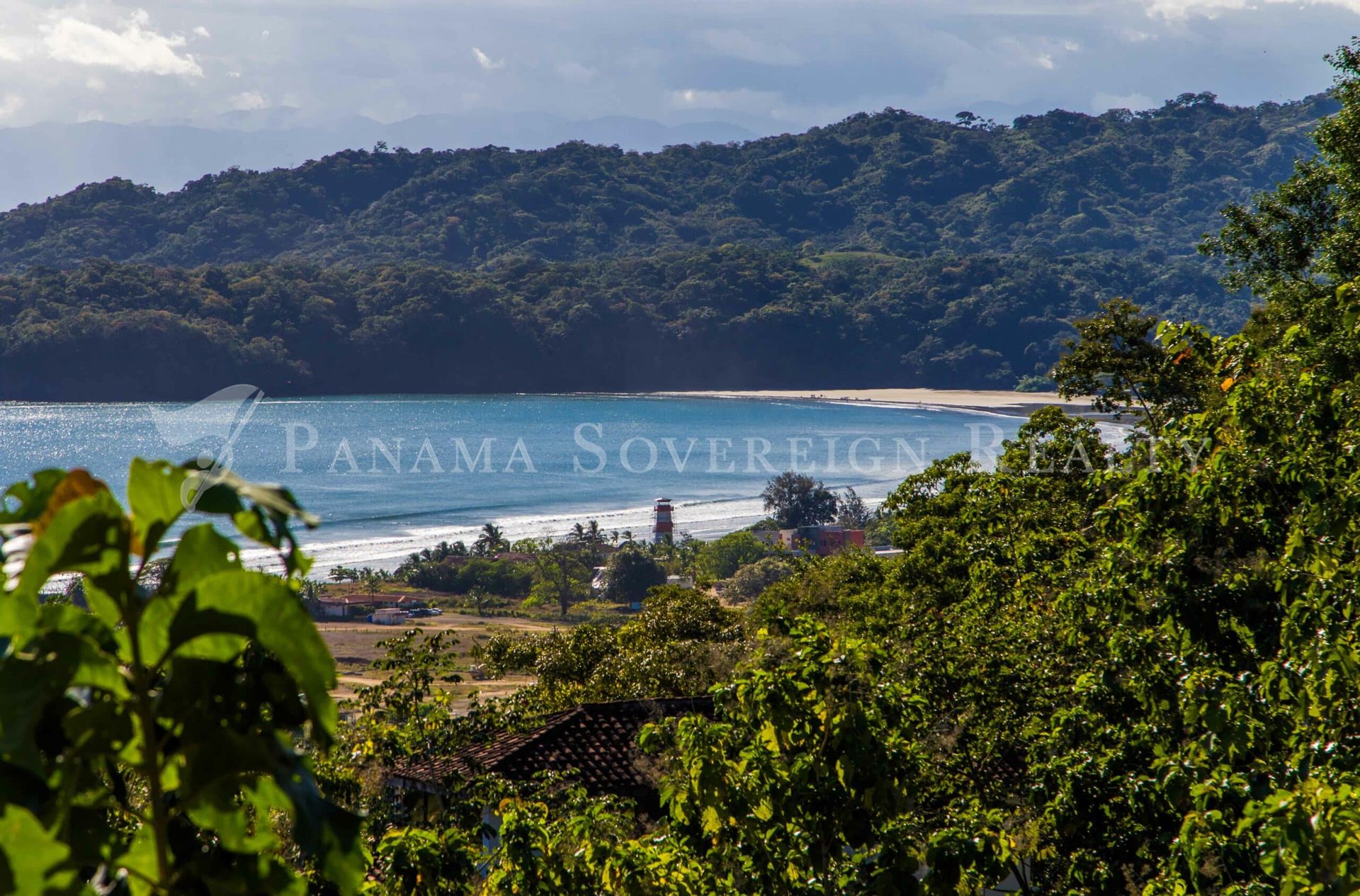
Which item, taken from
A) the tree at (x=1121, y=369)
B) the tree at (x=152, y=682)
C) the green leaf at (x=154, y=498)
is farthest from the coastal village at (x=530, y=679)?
the green leaf at (x=154, y=498)

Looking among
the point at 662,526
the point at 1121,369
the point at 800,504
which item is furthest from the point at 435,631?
the point at 800,504

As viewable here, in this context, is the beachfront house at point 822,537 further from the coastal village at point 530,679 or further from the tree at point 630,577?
the tree at point 630,577

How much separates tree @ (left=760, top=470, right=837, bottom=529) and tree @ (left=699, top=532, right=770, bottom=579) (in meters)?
9.02

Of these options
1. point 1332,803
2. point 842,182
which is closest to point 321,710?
point 1332,803

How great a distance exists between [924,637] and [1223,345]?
3.48 m

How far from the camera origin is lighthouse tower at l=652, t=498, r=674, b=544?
2138 inches

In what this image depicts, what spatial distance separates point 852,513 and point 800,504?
2.65m

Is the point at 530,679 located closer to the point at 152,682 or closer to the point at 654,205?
the point at 152,682

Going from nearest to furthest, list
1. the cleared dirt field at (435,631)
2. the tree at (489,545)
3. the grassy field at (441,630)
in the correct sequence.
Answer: the cleared dirt field at (435,631)
the grassy field at (441,630)
the tree at (489,545)

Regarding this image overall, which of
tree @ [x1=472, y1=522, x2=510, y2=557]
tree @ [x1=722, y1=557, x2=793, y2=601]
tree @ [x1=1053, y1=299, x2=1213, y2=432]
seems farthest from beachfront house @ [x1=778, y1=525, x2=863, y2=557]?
tree @ [x1=1053, y1=299, x2=1213, y2=432]

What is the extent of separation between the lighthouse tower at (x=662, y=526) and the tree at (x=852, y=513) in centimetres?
797

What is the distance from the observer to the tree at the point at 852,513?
53750 millimetres

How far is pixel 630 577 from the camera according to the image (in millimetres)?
44188

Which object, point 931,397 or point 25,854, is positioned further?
point 931,397
